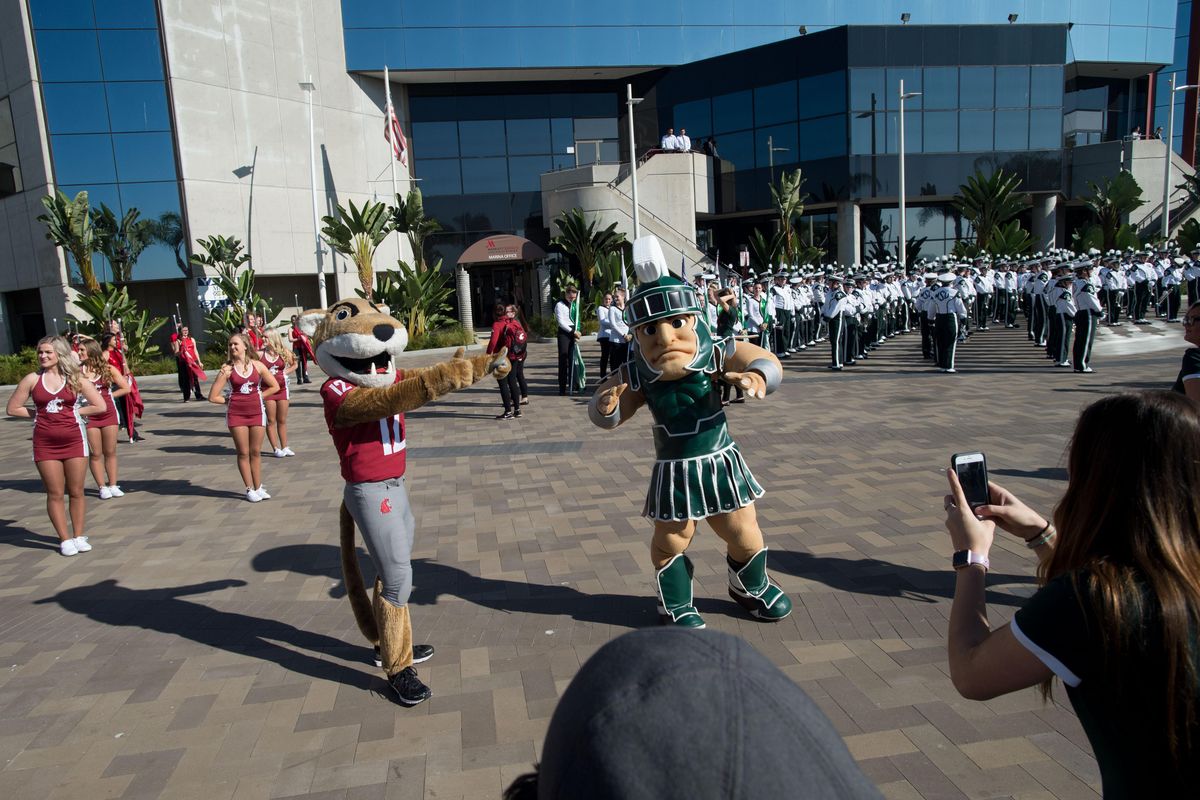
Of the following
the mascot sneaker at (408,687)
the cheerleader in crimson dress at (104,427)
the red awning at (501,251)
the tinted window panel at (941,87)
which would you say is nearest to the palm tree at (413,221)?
the red awning at (501,251)

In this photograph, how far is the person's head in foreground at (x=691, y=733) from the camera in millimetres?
825

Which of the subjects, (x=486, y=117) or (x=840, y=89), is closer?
(x=840, y=89)

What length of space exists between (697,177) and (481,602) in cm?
2730

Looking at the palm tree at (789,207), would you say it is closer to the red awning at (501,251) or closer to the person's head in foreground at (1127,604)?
the red awning at (501,251)

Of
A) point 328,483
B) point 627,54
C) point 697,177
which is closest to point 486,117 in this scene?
point 627,54

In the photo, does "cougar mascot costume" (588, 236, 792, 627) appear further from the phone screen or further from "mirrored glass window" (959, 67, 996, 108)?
"mirrored glass window" (959, 67, 996, 108)

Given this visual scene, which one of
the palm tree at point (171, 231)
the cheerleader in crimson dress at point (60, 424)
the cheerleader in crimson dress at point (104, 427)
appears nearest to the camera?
the cheerleader in crimson dress at point (60, 424)

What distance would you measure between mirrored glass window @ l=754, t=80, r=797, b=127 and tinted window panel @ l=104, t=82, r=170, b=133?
21369 mm

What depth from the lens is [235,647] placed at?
4.61 metres

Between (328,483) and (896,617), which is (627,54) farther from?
(896,617)

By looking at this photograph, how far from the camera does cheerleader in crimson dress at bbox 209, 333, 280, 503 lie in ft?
25.7

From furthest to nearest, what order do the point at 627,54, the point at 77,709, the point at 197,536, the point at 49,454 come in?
1. the point at 627,54
2. the point at 197,536
3. the point at 49,454
4. the point at 77,709

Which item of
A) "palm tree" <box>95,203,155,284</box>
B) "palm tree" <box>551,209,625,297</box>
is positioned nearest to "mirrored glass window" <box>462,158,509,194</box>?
"palm tree" <box>551,209,625,297</box>

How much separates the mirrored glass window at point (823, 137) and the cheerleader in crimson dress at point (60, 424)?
28949mm
